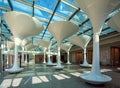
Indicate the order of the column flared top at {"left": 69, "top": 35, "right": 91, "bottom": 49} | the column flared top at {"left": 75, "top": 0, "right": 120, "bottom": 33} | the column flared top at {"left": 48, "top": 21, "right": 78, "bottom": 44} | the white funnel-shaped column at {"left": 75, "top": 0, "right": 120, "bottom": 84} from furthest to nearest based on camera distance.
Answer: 1. the column flared top at {"left": 69, "top": 35, "right": 91, "bottom": 49}
2. the column flared top at {"left": 48, "top": 21, "right": 78, "bottom": 44}
3. the column flared top at {"left": 75, "top": 0, "right": 120, "bottom": 33}
4. the white funnel-shaped column at {"left": 75, "top": 0, "right": 120, "bottom": 84}

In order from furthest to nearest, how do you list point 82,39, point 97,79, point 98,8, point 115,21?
point 82,39, point 115,21, point 98,8, point 97,79

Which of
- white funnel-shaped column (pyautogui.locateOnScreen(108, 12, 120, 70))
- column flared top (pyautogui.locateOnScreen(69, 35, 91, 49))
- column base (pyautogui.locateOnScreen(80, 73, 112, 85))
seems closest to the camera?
column base (pyautogui.locateOnScreen(80, 73, 112, 85))

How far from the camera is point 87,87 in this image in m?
6.17

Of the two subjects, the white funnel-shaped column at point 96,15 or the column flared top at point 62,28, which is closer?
the white funnel-shaped column at point 96,15

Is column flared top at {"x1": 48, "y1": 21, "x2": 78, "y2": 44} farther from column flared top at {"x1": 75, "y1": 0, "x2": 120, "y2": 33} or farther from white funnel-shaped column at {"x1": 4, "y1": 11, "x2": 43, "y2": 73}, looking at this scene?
column flared top at {"x1": 75, "y1": 0, "x2": 120, "y2": 33}

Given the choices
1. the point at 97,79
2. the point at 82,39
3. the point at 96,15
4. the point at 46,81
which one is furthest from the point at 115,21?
the point at 82,39

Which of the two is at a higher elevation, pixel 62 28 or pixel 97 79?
pixel 62 28

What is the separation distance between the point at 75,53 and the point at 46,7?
2626cm

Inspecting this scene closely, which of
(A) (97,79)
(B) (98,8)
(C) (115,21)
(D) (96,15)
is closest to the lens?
(A) (97,79)

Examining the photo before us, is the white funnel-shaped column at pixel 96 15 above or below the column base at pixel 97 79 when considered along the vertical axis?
above

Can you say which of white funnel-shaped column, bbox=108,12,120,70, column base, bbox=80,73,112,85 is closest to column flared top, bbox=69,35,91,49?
white funnel-shaped column, bbox=108,12,120,70

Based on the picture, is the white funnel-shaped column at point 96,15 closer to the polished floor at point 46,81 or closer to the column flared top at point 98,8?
the column flared top at point 98,8

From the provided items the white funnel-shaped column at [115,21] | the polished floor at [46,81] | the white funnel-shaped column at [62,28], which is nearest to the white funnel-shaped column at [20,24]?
the white funnel-shaped column at [62,28]

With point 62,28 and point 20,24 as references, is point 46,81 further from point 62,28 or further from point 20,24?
point 62,28
